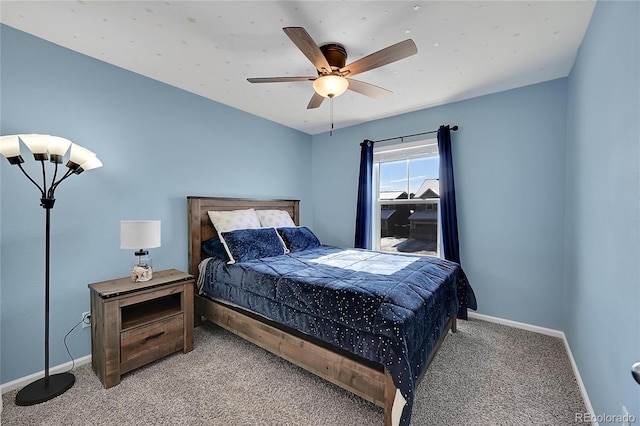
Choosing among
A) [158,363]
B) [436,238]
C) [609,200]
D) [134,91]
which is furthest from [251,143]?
[609,200]

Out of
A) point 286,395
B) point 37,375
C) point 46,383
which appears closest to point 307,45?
point 286,395

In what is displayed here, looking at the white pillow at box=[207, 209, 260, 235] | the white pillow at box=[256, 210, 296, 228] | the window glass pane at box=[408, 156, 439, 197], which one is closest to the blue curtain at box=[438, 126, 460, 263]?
the window glass pane at box=[408, 156, 439, 197]

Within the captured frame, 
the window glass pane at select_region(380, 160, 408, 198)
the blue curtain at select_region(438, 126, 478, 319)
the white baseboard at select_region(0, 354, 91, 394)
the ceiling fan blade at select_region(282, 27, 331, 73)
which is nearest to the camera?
the ceiling fan blade at select_region(282, 27, 331, 73)

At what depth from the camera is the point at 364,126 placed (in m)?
3.84

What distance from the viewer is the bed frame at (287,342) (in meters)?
1.51

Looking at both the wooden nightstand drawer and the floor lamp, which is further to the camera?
the wooden nightstand drawer

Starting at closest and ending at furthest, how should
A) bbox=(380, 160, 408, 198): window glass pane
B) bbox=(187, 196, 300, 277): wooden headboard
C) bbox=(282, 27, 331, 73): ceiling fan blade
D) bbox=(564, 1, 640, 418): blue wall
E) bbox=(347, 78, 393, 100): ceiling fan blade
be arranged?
1. bbox=(564, 1, 640, 418): blue wall
2. bbox=(282, 27, 331, 73): ceiling fan blade
3. bbox=(347, 78, 393, 100): ceiling fan blade
4. bbox=(187, 196, 300, 277): wooden headboard
5. bbox=(380, 160, 408, 198): window glass pane

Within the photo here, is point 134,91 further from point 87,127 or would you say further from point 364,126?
point 364,126

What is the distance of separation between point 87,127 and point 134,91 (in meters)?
0.56

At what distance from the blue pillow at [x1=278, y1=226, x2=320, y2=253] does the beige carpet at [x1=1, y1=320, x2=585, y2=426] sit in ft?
3.99

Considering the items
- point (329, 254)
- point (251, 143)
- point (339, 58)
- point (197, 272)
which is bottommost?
point (197, 272)

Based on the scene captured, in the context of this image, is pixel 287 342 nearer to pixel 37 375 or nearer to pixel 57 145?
pixel 37 375

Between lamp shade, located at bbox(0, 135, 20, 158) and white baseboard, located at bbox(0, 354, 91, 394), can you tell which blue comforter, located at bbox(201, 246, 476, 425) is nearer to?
white baseboard, located at bbox(0, 354, 91, 394)

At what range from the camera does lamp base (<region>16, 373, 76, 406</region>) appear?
165 cm
